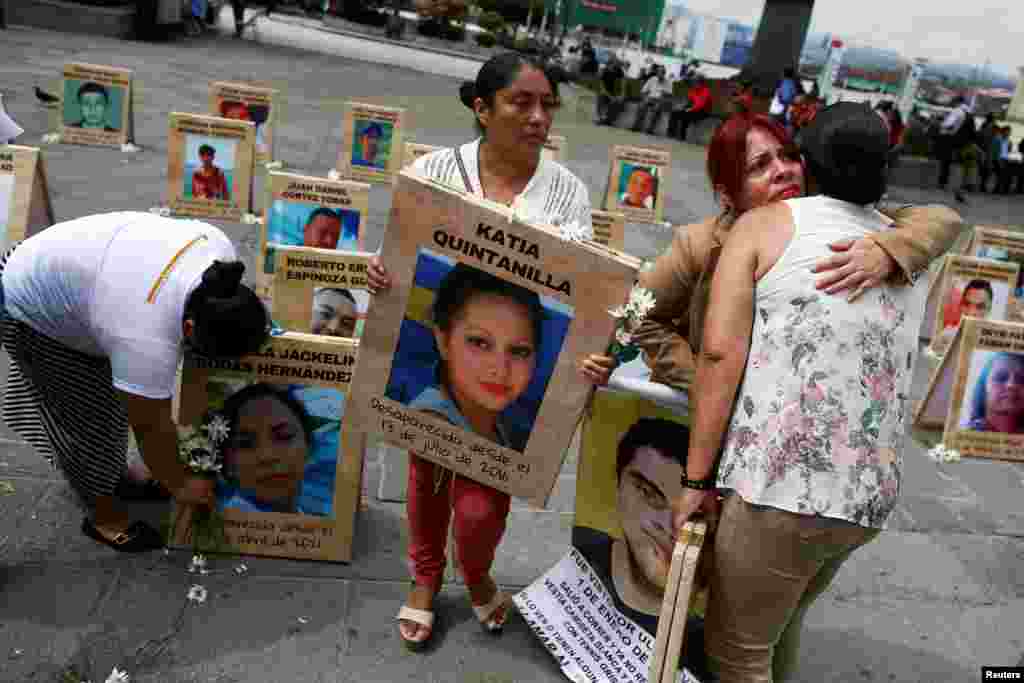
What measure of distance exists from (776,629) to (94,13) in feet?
66.2

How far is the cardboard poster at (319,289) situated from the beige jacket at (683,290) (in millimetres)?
2120

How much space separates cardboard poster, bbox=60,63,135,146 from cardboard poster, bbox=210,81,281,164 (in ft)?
3.69

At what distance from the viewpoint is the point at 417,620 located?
2.89 m

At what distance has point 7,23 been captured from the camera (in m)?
17.8

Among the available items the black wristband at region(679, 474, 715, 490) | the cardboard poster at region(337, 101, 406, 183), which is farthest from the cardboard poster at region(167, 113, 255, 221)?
the black wristband at region(679, 474, 715, 490)

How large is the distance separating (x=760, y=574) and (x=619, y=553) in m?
0.62

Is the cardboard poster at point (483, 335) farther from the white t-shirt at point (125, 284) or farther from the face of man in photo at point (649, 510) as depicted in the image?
the white t-shirt at point (125, 284)

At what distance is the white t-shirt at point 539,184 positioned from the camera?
2.65 m

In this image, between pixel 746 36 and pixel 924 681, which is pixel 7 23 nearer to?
pixel 924 681

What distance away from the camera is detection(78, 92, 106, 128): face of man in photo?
8.67 m

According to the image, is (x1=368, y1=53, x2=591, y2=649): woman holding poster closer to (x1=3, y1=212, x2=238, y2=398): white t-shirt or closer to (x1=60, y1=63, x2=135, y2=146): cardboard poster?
(x1=3, y1=212, x2=238, y2=398): white t-shirt

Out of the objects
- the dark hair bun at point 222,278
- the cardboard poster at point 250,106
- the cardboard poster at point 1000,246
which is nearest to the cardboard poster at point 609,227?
the cardboard poster at point 1000,246

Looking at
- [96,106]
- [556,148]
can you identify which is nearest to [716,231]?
[556,148]

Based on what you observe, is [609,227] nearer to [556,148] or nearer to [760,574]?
[556,148]
